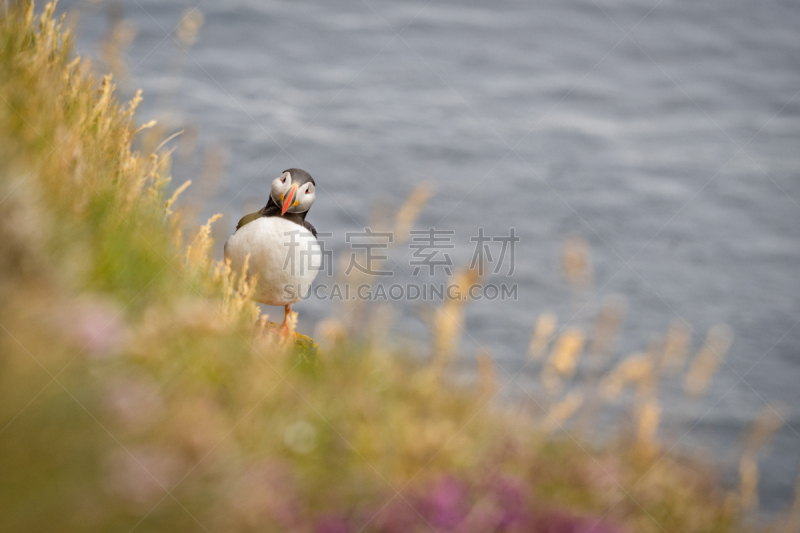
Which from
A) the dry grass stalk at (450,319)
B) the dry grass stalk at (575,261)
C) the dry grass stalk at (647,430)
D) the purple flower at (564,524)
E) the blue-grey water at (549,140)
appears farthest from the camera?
the blue-grey water at (549,140)

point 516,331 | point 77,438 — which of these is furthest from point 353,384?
point 516,331

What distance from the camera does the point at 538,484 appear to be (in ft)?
10.0

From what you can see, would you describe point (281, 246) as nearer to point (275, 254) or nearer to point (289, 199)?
point (275, 254)

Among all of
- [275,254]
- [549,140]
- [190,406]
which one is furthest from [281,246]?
[549,140]

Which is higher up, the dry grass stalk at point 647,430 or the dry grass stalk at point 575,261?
the dry grass stalk at point 575,261

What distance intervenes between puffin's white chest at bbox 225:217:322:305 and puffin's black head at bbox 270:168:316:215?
132mm

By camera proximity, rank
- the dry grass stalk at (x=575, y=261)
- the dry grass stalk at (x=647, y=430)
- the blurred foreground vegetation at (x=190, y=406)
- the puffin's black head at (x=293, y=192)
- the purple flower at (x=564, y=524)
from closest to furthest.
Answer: the blurred foreground vegetation at (x=190, y=406) → the purple flower at (x=564, y=524) → the dry grass stalk at (x=647, y=430) → the dry grass stalk at (x=575, y=261) → the puffin's black head at (x=293, y=192)

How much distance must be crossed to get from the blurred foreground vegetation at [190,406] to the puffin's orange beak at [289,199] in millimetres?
626

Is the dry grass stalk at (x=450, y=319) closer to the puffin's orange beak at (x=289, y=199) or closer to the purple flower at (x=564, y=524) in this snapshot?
the purple flower at (x=564, y=524)

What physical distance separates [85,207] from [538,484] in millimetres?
2325

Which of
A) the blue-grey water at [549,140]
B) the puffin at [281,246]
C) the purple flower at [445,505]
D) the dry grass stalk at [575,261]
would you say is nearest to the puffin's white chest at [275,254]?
the puffin at [281,246]

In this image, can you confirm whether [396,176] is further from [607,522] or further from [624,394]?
[607,522]

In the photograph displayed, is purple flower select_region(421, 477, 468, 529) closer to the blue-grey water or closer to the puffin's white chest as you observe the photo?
the blue-grey water

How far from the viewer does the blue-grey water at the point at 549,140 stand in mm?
10883
